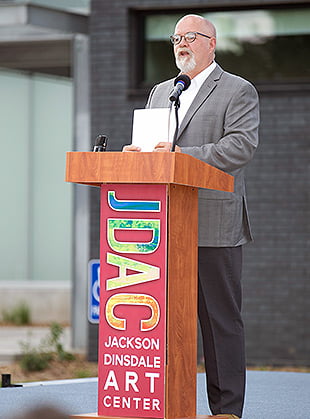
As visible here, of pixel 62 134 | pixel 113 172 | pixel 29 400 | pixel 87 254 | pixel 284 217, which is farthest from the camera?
pixel 62 134

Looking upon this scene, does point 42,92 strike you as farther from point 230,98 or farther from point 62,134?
point 230,98

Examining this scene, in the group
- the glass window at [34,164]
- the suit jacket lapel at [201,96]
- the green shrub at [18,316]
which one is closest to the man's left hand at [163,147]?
the suit jacket lapel at [201,96]

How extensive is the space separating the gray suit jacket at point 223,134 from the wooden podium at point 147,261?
0.29 metres

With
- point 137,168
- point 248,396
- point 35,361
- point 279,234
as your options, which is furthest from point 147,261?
point 35,361

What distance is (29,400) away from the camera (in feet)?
15.5

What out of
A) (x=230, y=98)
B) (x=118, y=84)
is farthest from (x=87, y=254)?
(x=230, y=98)

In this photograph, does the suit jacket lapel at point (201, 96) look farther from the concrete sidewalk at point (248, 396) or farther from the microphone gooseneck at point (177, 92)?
the concrete sidewalk at point (248, 396)

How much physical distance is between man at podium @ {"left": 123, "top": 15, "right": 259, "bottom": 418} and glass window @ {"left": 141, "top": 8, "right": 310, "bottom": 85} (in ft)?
15.4

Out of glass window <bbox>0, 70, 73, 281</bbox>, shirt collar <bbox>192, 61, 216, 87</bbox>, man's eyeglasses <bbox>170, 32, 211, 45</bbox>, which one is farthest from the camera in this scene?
glass window <bbox>0, 70, 73, 281</bbox>

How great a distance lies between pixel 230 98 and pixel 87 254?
5354 mm

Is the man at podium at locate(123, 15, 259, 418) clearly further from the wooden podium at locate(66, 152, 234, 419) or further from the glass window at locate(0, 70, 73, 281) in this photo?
the glass window at locate(0, 70, 73, 281)

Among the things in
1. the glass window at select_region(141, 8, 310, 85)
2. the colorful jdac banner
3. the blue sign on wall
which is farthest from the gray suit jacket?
the glass window at select_region(141, 8, 310, 85)

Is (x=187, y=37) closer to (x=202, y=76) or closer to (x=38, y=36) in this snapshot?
(x=202, y=76)

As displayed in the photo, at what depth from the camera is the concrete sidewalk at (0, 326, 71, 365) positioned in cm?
920
